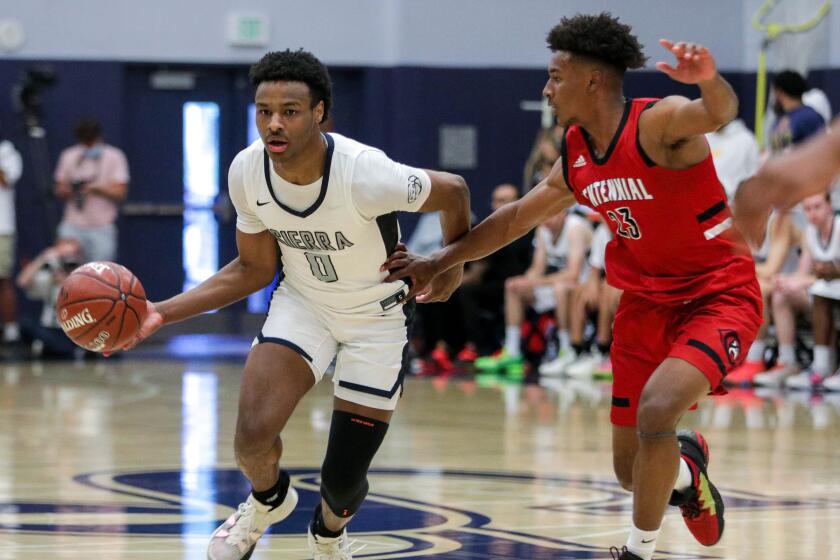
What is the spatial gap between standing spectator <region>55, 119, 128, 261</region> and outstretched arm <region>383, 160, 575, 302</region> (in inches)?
363

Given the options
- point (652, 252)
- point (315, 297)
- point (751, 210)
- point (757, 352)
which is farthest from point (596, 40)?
point (757, 352)

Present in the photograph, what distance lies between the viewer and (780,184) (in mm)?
2531

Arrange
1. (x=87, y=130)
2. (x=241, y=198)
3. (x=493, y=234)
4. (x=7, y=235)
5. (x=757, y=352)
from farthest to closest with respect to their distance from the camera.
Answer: (x=87, y=130), (x=7, y=235), (x=757, y=352), (x=493, y=234), (x=241, y=198)

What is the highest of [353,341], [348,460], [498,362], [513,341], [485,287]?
[353,341]

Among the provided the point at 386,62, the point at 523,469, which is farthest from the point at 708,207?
the point at 386,62

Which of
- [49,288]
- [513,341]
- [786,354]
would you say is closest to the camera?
[786,354]

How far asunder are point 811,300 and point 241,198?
693cm

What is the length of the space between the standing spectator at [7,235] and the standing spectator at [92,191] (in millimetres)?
453

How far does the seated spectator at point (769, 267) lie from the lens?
1102 cm

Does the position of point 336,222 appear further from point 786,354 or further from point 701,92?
point 786,354

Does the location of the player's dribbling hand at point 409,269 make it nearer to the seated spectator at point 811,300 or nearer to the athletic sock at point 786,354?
the seated spectator at point 811,300

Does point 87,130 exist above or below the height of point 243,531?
above

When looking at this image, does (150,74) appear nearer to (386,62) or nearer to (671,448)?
(386,62)

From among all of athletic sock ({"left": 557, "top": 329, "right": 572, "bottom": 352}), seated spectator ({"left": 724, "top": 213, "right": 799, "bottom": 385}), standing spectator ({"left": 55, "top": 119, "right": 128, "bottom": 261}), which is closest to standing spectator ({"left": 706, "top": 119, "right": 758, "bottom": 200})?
seated spectator ({"left": 724, "top": 213, "right": 799, "bottom": 385})
